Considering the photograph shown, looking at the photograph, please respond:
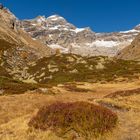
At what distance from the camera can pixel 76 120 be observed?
13.4 metres

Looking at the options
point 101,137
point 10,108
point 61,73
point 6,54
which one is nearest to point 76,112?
point 101,137

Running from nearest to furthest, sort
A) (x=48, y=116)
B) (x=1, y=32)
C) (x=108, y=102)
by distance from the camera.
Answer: (x=48, y=116)
(x=108, y=102)
(x=1, y=32)

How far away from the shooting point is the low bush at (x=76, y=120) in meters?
12.9

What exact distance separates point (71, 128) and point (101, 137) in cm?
136

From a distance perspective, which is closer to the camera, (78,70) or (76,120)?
(76,120)

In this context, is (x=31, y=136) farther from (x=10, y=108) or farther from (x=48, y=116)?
(x=10, y=108)

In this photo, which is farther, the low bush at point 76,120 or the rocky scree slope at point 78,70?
the rocky scree slope at point 78,70

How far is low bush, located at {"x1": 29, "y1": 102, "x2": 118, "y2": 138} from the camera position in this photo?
12922mm

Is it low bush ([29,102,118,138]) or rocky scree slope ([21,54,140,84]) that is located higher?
rocky scree slope ([21,54,140,84])

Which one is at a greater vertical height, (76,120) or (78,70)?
(78,70)

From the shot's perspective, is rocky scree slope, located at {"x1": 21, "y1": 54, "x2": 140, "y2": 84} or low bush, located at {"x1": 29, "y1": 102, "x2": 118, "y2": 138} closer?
low bush, located at {"x1": 29, "y1": 102, "x2": 118, "y2": 138}

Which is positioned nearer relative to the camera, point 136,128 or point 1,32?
point 136,128

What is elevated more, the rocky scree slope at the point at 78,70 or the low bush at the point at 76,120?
the rocky scree slope at the point at 78,70

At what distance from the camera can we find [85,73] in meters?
86.9
